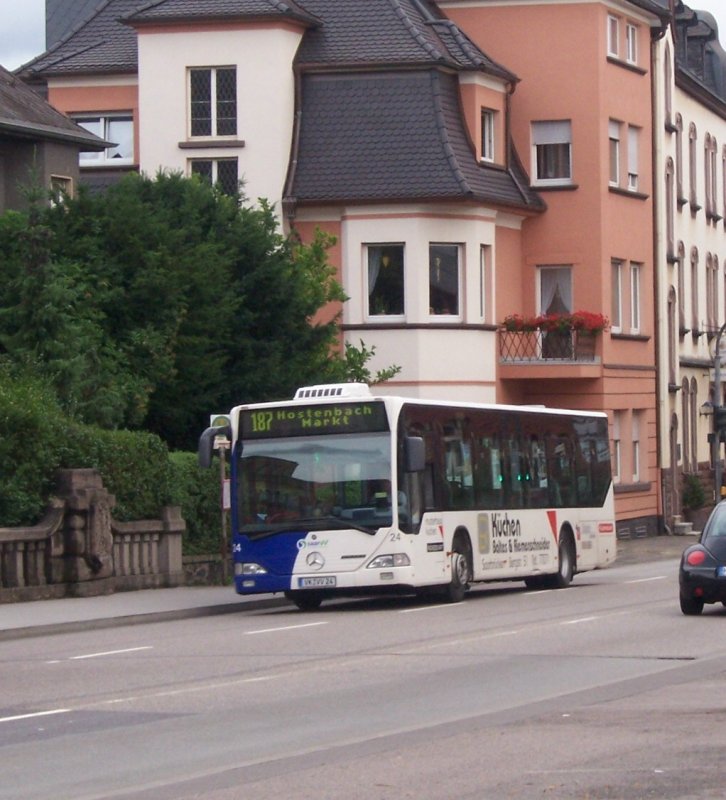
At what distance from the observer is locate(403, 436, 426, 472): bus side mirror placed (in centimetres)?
2430

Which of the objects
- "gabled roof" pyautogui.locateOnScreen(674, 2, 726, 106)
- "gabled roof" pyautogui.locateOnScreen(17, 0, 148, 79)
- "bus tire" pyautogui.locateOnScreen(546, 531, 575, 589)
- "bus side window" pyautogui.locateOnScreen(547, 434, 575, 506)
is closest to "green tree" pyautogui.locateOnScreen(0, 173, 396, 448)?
"bus side window" pyautogui.locateOnScreen(547, 434, 575, 506)

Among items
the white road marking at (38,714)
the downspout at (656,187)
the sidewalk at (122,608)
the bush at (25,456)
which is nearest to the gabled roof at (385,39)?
the downspout at (656,187)

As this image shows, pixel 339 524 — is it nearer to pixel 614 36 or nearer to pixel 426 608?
pixel 426 608

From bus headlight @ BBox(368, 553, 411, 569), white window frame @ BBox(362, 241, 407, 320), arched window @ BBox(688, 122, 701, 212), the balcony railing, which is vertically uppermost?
arched window @ BBox(688, 122, 701, 212)

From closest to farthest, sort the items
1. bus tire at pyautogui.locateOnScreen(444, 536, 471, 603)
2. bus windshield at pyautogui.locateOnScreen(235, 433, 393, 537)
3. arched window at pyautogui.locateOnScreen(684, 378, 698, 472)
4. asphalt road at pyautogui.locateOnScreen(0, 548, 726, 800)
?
asphalt road at pyautogui.locateOnScreen(0, 548, 726, 800) → bus windshield at pyautogui.locateOnScreen(235, 433, 393, 537) → bus tire at pyautogui.locateOnScreen(444, 536, 471, 603) → arched window at pyautogui.locateOnScreen(684, 378, 698, 472)

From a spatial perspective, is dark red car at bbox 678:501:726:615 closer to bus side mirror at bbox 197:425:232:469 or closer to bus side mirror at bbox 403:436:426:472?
bus side mirror at bbox 403:436:426:472

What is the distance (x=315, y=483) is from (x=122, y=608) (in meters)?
3.20

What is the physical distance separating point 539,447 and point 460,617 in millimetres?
6988

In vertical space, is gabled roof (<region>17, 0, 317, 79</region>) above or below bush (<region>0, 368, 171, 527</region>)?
above

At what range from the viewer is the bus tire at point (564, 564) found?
30.3 m

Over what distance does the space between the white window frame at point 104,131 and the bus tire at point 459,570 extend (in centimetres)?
2214

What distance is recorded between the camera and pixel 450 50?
44.6 m

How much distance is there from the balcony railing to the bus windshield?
66.9 ft

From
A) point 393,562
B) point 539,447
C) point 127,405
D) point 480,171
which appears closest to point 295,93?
point 480,171
